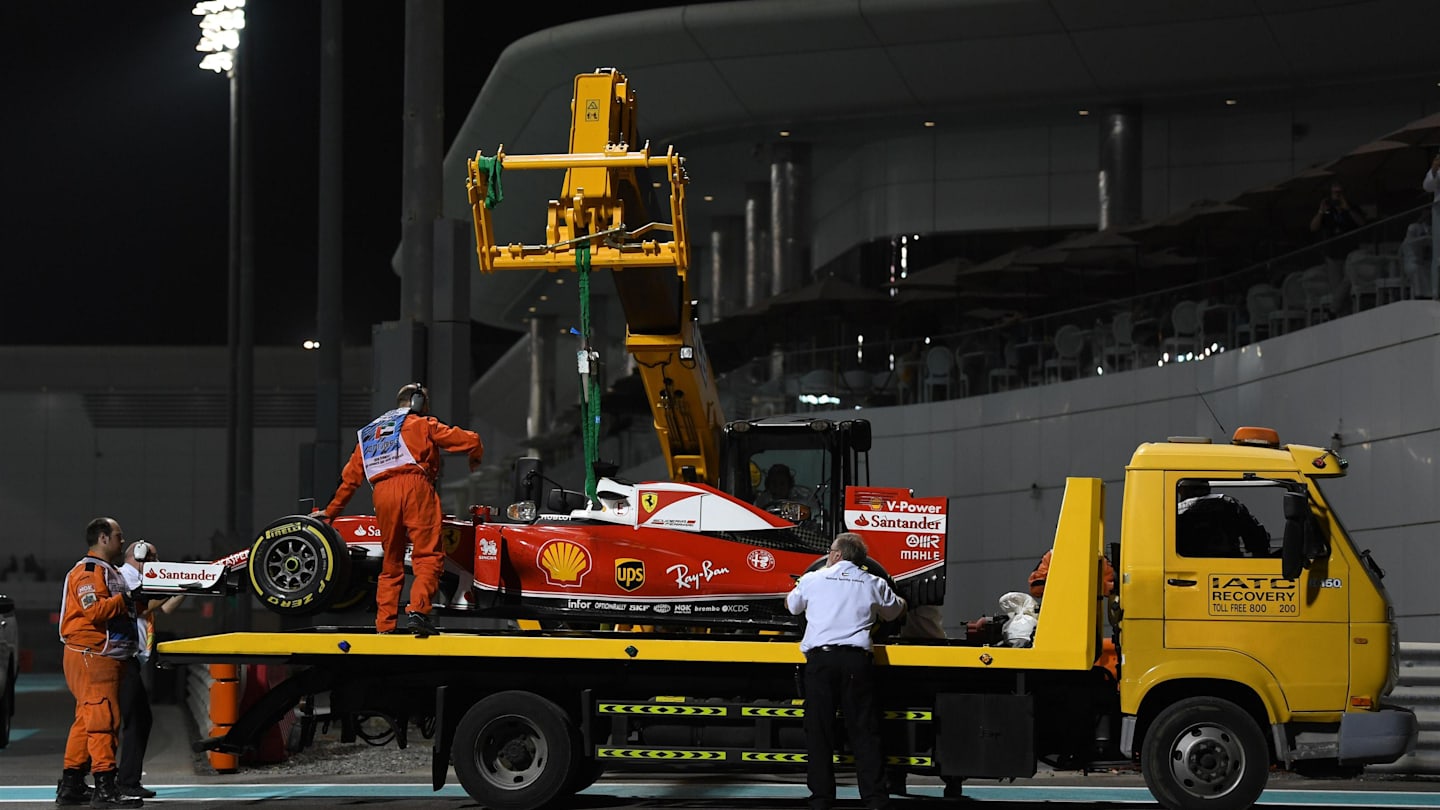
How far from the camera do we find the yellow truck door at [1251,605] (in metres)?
11.8

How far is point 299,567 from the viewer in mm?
12578

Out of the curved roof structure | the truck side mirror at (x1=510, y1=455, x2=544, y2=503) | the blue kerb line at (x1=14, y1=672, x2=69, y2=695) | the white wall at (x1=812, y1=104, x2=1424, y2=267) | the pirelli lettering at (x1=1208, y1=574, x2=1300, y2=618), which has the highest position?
the curved roof structure

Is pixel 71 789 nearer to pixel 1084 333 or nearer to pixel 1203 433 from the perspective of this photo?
pixel 1203 433

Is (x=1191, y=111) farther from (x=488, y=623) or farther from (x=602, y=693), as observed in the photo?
(x=602, y=693)

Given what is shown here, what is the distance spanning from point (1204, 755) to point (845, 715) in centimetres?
232

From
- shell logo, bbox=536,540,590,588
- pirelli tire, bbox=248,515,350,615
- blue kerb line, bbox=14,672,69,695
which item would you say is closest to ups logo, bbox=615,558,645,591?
shell logo, bbox=536,540,590,588

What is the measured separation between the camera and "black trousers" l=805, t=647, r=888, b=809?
11.6 metres

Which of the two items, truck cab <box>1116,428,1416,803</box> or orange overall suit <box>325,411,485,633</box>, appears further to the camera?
orange overall suit <box>325,411,485,633</box>

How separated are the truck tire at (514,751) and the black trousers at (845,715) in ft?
5.81

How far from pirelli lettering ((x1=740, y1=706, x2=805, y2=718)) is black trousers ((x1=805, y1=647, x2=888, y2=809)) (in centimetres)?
48

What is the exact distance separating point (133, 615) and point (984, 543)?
18.1 meters

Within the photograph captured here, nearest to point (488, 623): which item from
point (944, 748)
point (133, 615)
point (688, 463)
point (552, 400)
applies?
point (688, 463)

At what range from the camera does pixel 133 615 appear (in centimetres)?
A: 1342

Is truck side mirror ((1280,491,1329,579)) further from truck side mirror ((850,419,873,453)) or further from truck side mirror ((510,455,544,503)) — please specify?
truck side mirror ((850,419,873,453))
